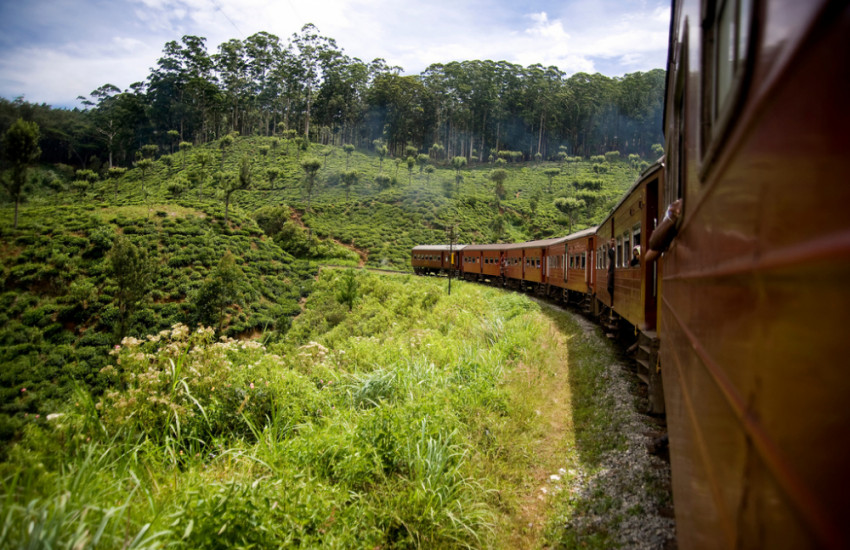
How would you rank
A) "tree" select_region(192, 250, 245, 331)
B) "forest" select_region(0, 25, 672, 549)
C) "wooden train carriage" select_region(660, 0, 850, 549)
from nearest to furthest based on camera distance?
"wooden train carriage" select_region(660, 0, 850, 549)
"forest" select_region(0, 25, 672, 549)
"tree" select_region(192, 250, 245, 331)

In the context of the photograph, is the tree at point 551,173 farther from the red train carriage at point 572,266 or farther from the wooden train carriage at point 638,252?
the wooden train carriage at point 638,252

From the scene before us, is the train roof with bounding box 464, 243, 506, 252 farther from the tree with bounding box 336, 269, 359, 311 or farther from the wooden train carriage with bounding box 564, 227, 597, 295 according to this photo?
the wooden train carriage with bounding box 564, 227, 597, 295

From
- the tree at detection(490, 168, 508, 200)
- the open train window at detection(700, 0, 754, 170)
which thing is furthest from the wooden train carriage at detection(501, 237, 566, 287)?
the tree at detection(490, 168, 508, 200)

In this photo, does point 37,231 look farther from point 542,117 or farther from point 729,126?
point 542,117

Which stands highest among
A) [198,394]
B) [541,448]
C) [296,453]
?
[198,394]

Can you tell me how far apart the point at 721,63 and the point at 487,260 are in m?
28.9

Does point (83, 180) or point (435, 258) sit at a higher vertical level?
point (83, 180)

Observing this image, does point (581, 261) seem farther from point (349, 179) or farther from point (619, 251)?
point (349, 179)

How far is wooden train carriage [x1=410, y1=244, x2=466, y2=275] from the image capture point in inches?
1443

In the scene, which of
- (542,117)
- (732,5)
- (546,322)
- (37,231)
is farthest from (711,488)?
(542,117)

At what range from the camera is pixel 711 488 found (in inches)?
51.1

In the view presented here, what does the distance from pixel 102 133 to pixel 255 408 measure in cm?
6823

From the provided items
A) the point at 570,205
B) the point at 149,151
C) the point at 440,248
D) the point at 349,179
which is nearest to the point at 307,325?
the point at 440,248

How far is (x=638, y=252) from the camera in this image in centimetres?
650
